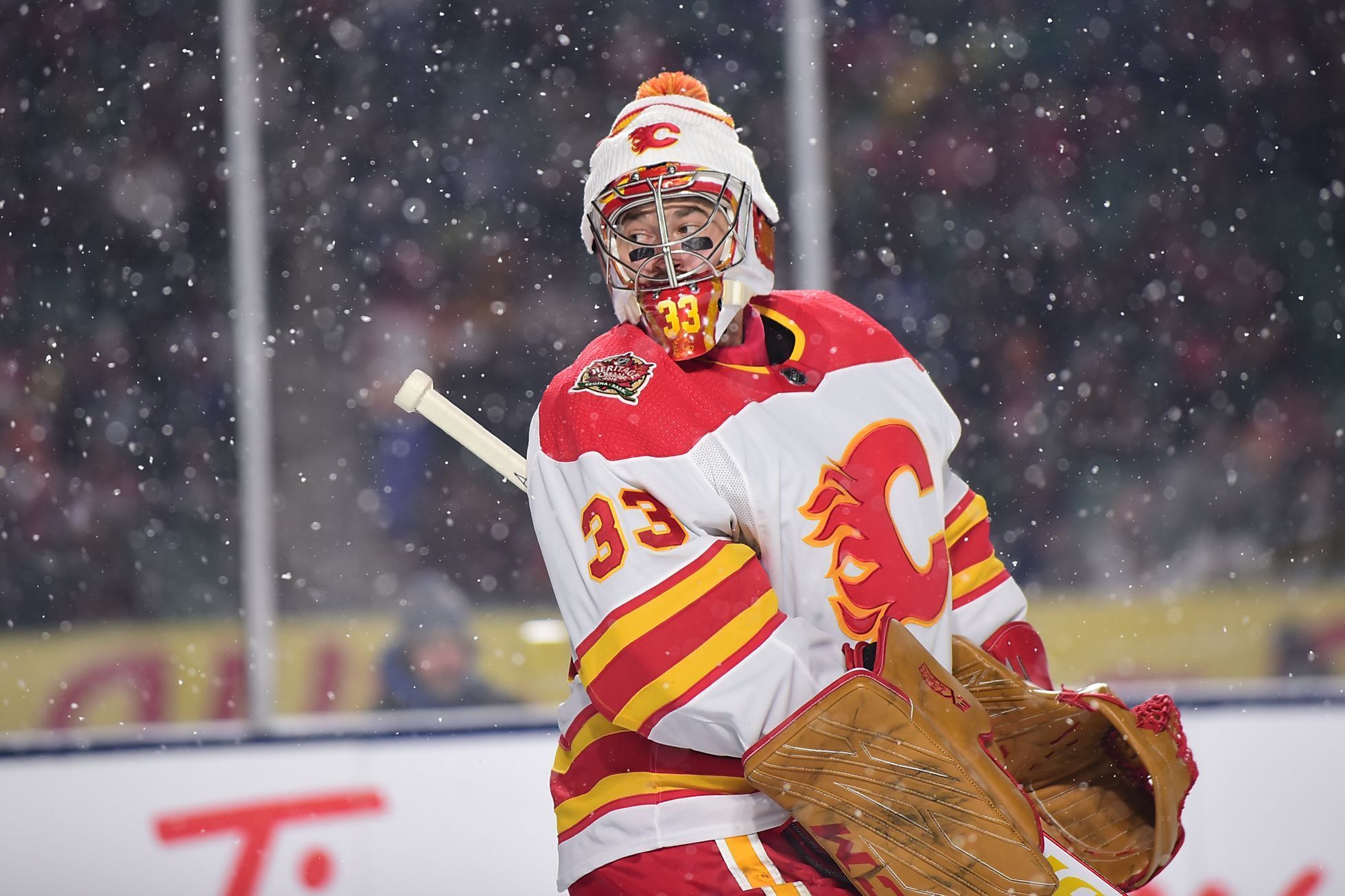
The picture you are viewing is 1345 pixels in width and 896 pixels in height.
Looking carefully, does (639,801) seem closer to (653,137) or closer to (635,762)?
(635,762)

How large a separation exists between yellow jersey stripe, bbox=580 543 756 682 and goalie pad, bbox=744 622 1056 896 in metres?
0.14

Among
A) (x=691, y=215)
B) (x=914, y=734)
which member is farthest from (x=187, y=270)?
(x=914, y=734)

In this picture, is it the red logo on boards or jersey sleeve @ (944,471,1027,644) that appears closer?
jersey sleeve @ (944,471,1027,644)

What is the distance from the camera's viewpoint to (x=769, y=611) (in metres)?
1.28

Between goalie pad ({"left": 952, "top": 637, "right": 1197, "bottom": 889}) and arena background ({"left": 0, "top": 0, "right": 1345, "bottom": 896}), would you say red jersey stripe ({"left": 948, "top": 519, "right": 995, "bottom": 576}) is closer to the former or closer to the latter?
goalie pad ({"left": 952, "top": 637, "right": 1197, "bottom": 889})

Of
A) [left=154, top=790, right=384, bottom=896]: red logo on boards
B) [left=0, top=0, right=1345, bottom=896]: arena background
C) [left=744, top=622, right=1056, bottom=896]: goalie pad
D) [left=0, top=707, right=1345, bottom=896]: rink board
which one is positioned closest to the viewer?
[left=744, top=622, right=1056, bottom=896]: goalie pad

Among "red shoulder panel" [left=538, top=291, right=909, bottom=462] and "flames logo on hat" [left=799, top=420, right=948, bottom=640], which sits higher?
"red shoulder panel" [left=538, top=291, right=909, bottom=462]

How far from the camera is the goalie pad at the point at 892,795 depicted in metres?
1.22

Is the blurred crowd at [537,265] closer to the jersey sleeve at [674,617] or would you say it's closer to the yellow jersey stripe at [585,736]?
the yellow jersey stripe at [585,736]

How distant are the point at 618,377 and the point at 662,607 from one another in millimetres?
245

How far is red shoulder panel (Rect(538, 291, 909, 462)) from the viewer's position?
4.38ft

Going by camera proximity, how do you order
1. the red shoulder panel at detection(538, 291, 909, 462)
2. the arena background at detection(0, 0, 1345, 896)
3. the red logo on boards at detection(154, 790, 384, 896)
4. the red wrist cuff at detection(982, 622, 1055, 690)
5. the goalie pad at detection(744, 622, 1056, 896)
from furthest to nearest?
the arena background at detection(0, 0, 1345, 896) < the red logo on boards at detection(154, 790, 384, 896) < the red wrist cuff at detection(982, 622, 1055, 690) < the red shoulder panel at detection(538, 291, 909, 462) < the goalie pad at detection(744, 622, 1056, 896)

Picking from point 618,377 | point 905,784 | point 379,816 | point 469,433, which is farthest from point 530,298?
point 905,784

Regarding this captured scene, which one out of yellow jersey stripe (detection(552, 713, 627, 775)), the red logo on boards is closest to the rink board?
the red logo on boards
